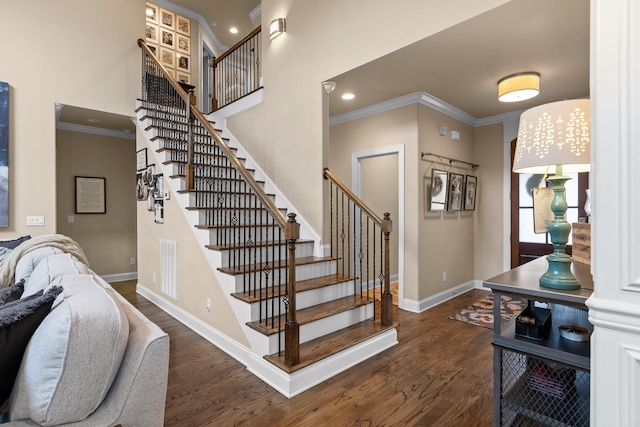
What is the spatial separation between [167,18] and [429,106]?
5185mm

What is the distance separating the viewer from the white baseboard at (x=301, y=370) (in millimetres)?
2354

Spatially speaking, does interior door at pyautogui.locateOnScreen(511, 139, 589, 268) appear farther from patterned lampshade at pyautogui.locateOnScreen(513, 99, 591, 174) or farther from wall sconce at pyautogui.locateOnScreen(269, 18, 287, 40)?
patterned lampshade at pyautogui.locateOnScreen(513, 99, 591, 174)

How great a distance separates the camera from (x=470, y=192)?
504 cm

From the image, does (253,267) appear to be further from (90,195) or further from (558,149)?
(90,195)

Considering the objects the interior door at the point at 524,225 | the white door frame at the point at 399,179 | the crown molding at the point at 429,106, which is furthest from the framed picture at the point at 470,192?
the white door frame at the point at 399,179

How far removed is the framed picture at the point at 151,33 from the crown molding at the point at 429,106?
3717 mm

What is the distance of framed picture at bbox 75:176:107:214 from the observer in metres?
5.61

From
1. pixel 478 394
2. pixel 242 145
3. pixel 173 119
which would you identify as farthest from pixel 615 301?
pixel 173 119

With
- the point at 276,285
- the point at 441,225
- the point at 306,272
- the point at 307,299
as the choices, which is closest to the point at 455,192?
the point at 441,225

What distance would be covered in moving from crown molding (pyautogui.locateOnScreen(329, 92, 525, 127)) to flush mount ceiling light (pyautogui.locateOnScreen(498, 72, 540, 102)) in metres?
0.87

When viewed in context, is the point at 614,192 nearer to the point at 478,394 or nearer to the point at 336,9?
the point at 478,394

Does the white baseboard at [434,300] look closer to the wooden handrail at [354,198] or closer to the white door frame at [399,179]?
the white door frame at [399,179]

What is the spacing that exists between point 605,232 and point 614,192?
0.12 meters

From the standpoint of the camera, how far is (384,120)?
4.50 metres
